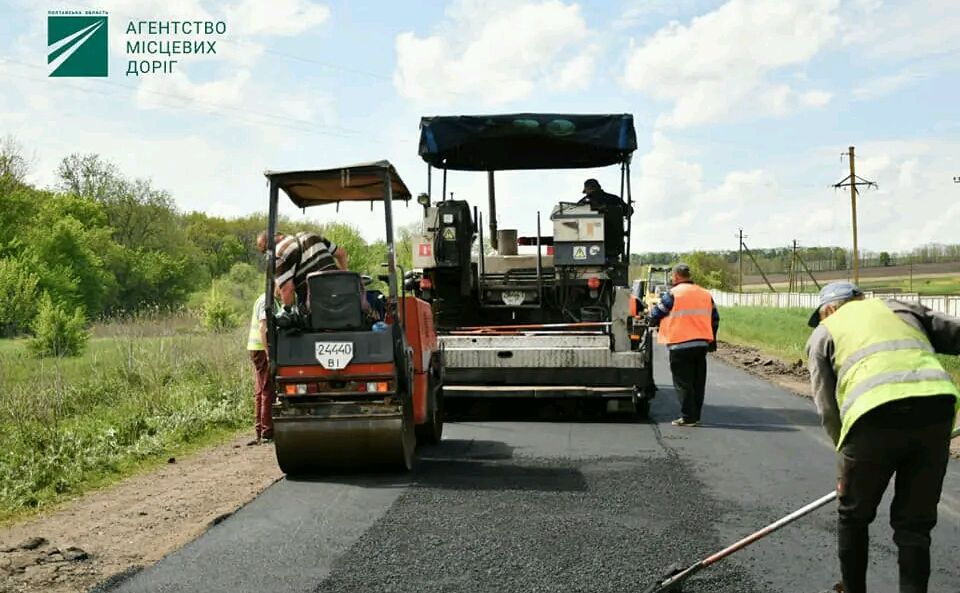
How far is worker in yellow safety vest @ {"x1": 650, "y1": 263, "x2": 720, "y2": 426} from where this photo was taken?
10.8 m

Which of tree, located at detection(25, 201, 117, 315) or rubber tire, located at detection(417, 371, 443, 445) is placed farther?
tree, located at detection(25, 201, 117, 315)

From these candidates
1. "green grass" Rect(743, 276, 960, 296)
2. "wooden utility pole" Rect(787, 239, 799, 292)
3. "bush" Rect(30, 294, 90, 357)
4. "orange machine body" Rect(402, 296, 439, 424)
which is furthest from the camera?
"wooden utility pole" Rect(787, 239, 799, 292)

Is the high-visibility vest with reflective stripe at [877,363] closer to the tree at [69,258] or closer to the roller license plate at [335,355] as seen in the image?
the roller license plate at [335,355]

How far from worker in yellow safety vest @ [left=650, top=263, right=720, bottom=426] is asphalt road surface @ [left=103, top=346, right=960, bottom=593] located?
1.27 metres

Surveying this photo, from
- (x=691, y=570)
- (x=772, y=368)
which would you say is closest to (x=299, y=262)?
(x=691, y=570)

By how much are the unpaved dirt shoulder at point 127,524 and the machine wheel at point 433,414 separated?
1.32 metres

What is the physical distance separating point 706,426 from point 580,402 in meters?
1.38

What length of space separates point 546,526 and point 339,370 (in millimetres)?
2141

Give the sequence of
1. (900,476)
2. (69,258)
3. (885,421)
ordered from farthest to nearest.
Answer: (69,258) → (900,476) → (885,421)

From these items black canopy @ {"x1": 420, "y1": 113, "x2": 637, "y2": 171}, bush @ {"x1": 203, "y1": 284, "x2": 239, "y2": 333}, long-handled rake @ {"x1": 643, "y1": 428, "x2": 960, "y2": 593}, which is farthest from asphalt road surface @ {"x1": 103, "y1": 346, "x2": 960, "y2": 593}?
bush @ {"x1": 203, "y1": 284, "x2": 239, "y2": 333}

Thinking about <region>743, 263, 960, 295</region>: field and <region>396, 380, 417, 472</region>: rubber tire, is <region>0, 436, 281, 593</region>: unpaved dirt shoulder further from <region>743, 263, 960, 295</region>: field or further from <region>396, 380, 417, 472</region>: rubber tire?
<region>743, 263, 960, 295</region>: field

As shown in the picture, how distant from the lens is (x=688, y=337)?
1101cm

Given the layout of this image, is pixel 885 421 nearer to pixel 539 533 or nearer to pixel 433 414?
pixel 539 533

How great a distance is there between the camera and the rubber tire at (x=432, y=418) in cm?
881
